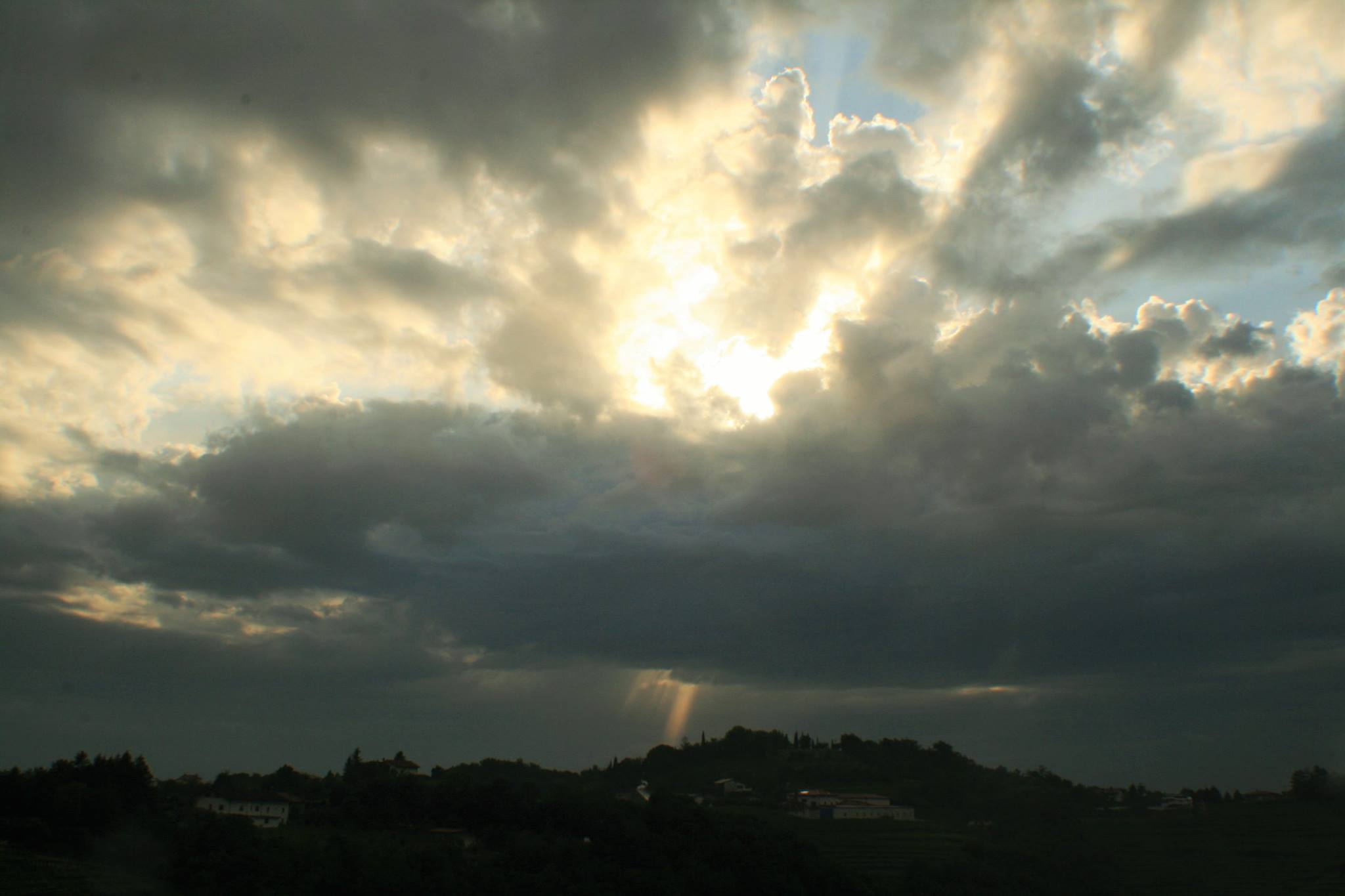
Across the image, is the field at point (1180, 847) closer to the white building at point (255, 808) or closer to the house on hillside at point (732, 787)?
the house on hillside at point (732, 787)

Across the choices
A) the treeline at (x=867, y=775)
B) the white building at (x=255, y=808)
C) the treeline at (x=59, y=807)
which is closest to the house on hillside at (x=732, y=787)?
the treeline at (x=867, y=775)

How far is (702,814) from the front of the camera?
263 feet

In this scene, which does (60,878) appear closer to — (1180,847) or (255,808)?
(255,808)

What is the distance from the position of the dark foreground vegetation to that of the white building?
1.26 m

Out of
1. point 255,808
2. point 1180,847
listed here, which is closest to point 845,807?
point 1180,847

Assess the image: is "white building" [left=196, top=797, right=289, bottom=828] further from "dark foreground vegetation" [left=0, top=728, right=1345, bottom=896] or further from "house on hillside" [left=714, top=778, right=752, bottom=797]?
"house on hillside" [left=714, top=778, right=752, bottom=797]

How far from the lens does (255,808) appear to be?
90.3 meters

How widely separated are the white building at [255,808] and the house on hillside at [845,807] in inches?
2371

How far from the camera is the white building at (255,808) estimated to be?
8869cm

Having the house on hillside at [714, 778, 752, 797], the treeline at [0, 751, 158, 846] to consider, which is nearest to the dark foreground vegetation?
the treeline at [0, 751, 158, 846]

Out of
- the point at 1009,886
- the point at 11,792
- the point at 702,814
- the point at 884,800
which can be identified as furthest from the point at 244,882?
the point at 884,800

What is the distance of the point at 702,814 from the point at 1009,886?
88.4 feet

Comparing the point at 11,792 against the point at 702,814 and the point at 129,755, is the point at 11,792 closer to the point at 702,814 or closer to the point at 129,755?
the point at 129,755

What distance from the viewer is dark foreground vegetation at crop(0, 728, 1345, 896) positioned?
54719 millimetres
